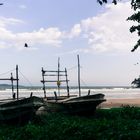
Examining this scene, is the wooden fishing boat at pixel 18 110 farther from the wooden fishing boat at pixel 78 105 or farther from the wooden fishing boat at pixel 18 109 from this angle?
the wooden fishing boat at pixel 78 105

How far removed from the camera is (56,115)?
2675cm

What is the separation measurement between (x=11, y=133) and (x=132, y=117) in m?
9.07

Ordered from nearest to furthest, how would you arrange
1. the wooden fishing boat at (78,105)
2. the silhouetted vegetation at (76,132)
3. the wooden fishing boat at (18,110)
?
the silhouetted vegetation at (76,132) < the wooden fishing boat at (18,110) < the wooden fishing boat at (78,105)

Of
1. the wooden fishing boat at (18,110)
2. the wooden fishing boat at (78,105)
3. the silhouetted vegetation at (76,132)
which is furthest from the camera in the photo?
the wooden fishing boat at (78,105)

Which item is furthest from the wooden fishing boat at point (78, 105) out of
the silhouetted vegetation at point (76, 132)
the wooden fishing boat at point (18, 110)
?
the silhouetted vegetation at point (76, 132)

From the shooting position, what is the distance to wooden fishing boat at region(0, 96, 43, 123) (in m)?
23.8

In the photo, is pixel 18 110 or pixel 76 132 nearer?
pixel 76 132

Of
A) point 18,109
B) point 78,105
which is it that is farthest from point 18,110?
point 78,105

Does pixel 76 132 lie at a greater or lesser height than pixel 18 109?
lesser

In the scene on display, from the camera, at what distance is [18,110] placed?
24.3 metres

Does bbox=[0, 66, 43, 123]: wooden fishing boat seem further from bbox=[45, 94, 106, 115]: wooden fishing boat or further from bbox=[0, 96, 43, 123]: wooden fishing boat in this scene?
bbox=[45, 94, 106, 115]: wooden fishing boat

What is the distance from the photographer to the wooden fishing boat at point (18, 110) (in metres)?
23.8

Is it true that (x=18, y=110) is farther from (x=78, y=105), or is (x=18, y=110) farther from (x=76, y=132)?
(x=76, y=132)

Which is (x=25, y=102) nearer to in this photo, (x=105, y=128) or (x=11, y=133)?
(x=11, y=133)
